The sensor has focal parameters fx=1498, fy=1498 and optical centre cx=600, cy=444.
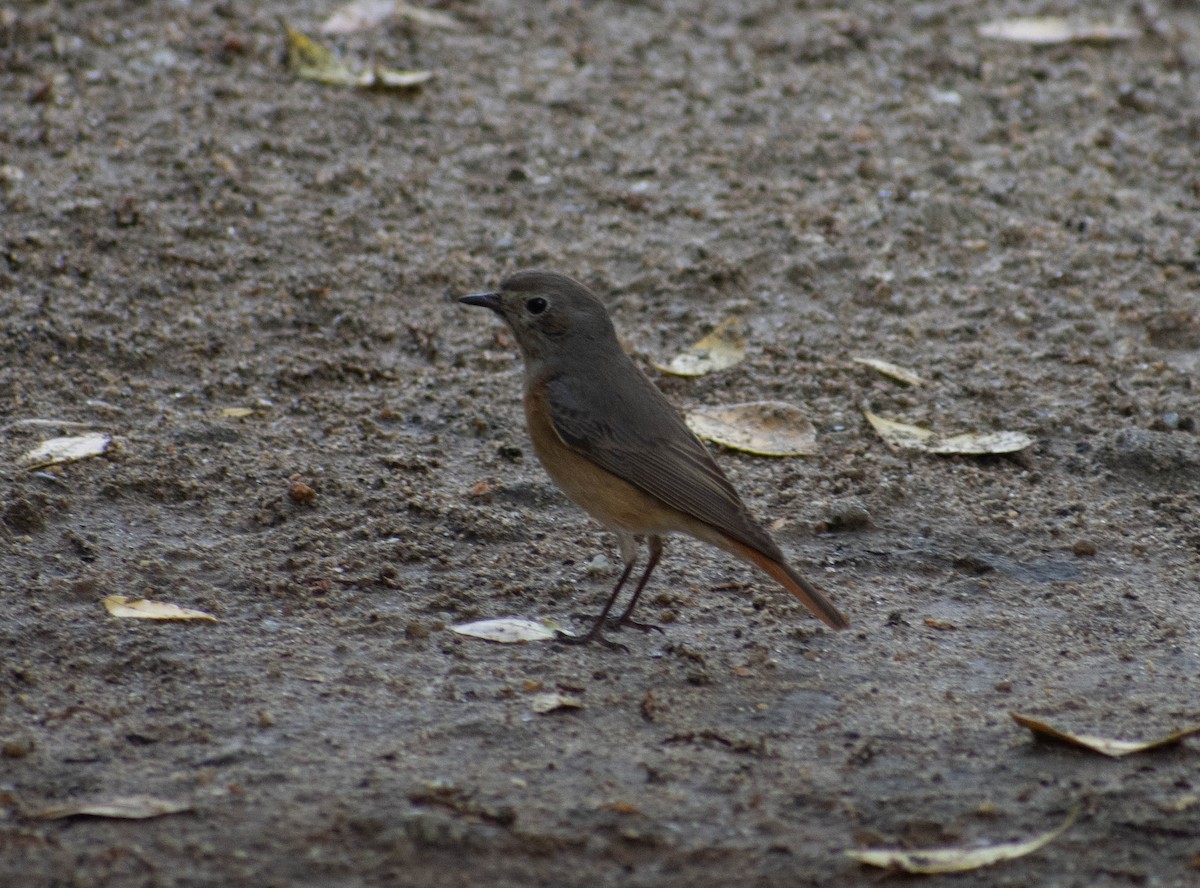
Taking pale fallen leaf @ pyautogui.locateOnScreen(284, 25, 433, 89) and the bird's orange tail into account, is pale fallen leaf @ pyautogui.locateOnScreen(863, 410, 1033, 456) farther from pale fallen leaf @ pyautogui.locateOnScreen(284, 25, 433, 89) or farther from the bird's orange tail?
pale fallen leaf @ pyautogui.locateOnScreen(284, 25, 433, 89)

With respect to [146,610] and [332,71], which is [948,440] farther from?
[332,71]

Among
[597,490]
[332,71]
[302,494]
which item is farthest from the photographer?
[332,71]

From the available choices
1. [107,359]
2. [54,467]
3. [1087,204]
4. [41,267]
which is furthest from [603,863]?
[1087,204]

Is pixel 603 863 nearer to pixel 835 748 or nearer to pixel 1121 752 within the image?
pixel 835 748

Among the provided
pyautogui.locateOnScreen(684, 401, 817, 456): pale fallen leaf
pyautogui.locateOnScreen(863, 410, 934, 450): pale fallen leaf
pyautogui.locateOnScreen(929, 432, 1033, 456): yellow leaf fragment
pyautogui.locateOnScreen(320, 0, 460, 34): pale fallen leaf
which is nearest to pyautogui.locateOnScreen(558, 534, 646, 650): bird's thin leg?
pyautogui.locateOnScreen(684, 401, 817, 456): pale fallen leaf

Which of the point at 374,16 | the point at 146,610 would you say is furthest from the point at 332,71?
the point at 146,610

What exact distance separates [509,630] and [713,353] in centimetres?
205

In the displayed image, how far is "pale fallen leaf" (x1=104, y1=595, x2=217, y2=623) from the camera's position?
441 centimetres

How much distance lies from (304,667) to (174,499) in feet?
3.88

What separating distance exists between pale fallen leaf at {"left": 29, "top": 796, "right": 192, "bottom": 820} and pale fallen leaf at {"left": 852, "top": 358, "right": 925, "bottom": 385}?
3532 mm

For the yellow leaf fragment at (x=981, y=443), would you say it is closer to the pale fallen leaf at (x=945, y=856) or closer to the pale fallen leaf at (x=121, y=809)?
the pale fallen leaf at (x=945, y=856)

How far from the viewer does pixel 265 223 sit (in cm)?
669

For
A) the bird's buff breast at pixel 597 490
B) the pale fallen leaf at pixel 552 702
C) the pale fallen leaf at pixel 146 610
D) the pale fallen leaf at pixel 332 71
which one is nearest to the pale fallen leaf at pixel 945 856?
the pale fallen leaf at pixel 552 702

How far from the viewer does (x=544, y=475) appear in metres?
5.53
